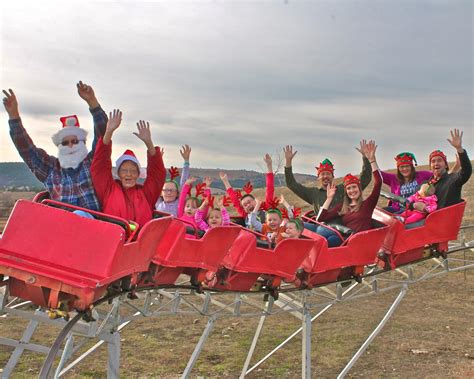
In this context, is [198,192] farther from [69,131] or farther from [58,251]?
[58,251]

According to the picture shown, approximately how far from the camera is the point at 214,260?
20.3ft

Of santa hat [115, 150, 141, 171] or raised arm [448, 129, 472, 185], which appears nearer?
santa hat [115, 150, 141, 171]

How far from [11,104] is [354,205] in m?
4.63

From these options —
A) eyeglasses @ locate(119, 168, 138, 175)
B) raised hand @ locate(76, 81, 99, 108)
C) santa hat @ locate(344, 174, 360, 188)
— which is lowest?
eyeglasses @ locate(119, 168, 138, 175)

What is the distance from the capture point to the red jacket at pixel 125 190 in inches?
210

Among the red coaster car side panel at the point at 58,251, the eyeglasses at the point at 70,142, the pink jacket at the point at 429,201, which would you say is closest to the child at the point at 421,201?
the pink jacket at the point at 429,201

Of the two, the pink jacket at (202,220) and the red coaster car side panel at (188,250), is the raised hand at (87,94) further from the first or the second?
the pink jacket at (202,220)

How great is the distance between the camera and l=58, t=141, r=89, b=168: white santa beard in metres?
5.54

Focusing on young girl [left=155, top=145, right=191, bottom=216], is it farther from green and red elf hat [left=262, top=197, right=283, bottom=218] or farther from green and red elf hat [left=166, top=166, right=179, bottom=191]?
green and red elf hat [left=262, top=197, right=283, bottom=218]

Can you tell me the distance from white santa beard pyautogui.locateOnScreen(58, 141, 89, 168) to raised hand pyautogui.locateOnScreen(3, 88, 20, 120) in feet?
1.65

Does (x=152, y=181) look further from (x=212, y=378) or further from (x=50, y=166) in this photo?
(x=212, y=378)

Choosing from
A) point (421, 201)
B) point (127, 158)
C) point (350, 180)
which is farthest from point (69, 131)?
point (421, 201)

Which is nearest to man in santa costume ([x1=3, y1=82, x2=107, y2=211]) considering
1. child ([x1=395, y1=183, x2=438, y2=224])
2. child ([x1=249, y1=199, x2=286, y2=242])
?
child ([x1=249, y1=199, x2=286, y2=242])

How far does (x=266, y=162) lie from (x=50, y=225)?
495cm
